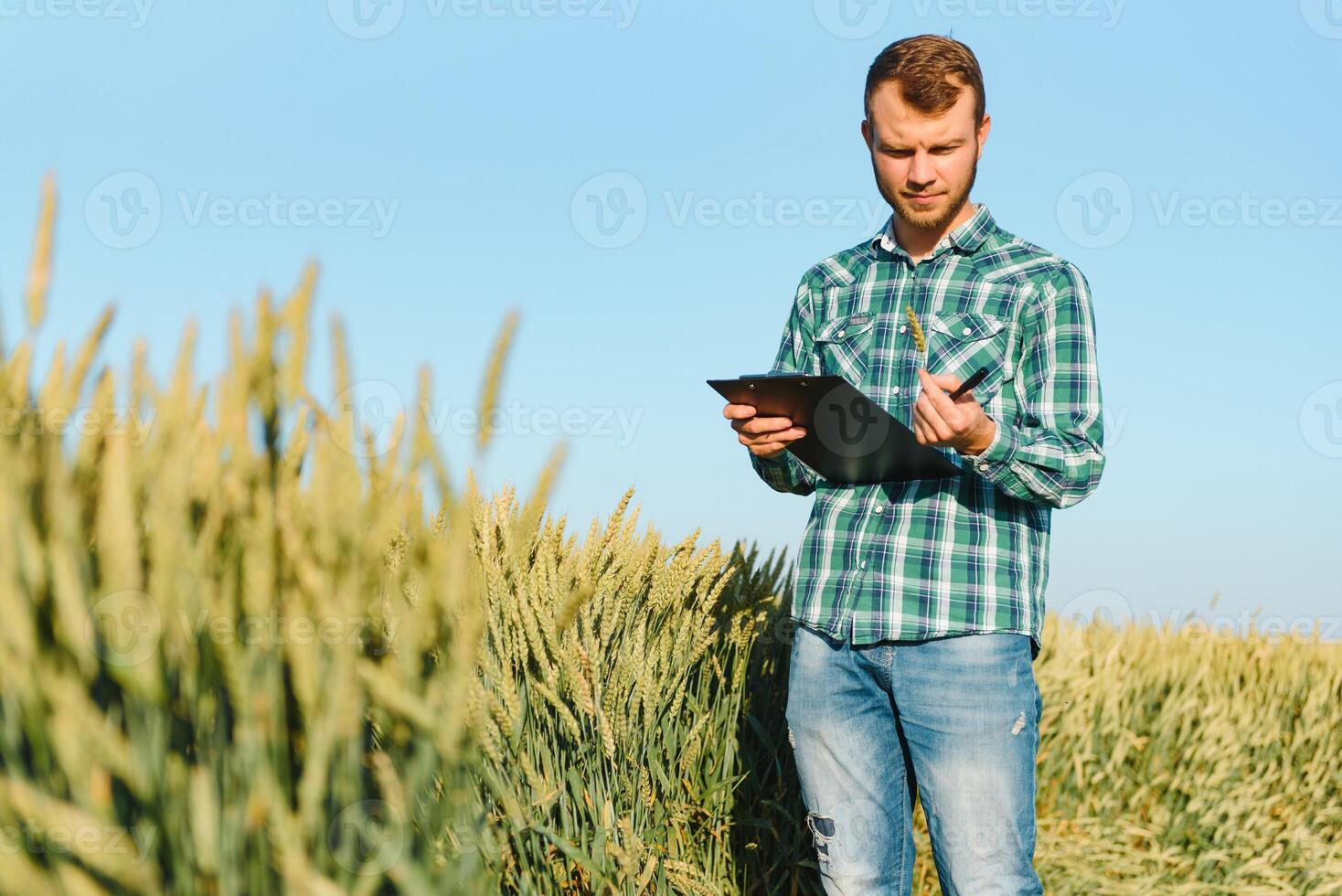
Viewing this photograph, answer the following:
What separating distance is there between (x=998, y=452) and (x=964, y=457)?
0.13 meters

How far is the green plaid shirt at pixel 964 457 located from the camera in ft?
8.00

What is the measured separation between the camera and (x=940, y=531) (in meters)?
2.52

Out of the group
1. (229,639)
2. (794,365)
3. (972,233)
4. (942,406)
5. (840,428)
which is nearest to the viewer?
(229,639)

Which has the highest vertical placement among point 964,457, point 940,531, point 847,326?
point 847,326

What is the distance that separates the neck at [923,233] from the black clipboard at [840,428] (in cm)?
56

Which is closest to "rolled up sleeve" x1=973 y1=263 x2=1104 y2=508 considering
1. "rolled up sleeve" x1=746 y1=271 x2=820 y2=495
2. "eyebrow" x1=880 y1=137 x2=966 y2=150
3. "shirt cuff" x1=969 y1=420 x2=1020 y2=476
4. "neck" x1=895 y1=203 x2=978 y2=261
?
"shirt cuff" x1=969 y1=420 x2=1020 y2=476

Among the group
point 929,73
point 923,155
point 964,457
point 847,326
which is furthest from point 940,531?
point 929,73

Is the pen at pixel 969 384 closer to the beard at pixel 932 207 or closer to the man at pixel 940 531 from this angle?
the man at pixel 940 531

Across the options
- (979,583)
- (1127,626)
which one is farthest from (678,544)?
(1127,626)

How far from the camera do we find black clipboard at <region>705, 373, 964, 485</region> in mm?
2271

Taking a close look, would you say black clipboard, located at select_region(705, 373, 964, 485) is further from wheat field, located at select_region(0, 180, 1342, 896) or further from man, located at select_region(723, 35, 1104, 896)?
wheat field, located at select_region(0, 180, 1342, 896)

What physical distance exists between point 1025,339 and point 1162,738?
3.39 metres

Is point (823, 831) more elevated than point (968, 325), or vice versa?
point (968, 325)

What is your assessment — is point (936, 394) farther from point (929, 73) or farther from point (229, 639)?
point (229, 639)
